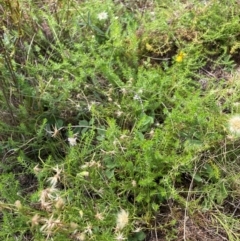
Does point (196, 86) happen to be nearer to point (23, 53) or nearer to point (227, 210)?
point (227, 210)

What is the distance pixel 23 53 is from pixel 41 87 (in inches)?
9.8

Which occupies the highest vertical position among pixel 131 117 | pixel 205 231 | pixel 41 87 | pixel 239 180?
pixel 41 87

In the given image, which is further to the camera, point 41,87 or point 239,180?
point 41,87

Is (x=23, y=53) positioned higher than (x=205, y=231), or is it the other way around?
(x=23, y=53)

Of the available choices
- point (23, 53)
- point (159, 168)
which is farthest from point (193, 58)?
point (23, 53)

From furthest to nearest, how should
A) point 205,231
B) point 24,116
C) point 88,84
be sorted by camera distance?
1. point 88,84
2. point 24,116
3. point 205,231

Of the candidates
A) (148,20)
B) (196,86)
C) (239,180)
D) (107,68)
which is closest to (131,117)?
(107,68)

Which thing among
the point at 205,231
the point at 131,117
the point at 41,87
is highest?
the point at 41,87

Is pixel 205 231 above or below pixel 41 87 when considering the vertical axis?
below

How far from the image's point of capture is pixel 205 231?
61.6 inches

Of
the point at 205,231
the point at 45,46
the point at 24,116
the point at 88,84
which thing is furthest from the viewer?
the point at 45,46

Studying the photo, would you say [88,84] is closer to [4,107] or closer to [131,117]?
[131,117]

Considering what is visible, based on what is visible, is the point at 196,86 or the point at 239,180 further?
the point at 196,86

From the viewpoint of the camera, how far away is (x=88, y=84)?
1.89m
